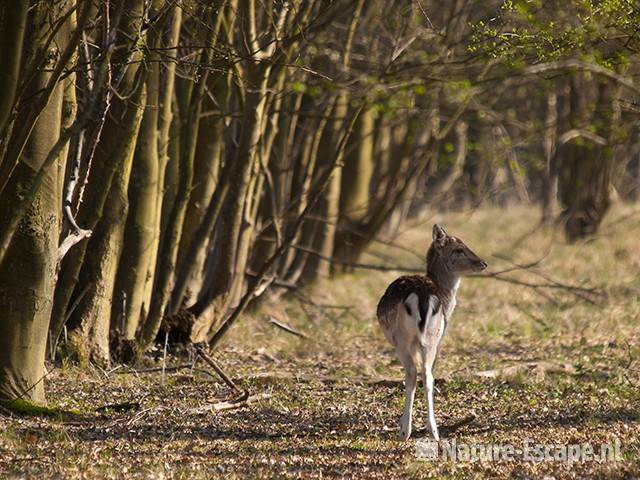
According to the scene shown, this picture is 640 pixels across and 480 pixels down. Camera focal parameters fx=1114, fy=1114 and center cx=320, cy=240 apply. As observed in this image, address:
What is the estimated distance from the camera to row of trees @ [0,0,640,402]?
9289mm

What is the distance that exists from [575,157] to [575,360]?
15.8 m

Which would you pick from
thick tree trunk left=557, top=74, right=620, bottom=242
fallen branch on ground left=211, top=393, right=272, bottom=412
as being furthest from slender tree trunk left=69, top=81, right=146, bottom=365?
thick tree trunk left=557, top=74, right=620, bottom=242

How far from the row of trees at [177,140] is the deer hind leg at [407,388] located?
2.57 metres

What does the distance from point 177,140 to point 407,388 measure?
5.79 m

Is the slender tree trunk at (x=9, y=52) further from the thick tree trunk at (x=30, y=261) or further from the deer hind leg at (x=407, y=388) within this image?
the deer hind leg at (x=407, y=388)

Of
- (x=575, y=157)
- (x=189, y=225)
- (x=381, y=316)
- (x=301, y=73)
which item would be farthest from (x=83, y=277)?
(x=575, y=157)

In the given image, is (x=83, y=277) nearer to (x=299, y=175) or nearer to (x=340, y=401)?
(x=340, y=401)

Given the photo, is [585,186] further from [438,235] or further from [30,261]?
[30,261]

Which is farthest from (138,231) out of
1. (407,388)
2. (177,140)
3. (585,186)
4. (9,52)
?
(585,186)

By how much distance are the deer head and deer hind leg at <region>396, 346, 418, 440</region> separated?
1.49 meters

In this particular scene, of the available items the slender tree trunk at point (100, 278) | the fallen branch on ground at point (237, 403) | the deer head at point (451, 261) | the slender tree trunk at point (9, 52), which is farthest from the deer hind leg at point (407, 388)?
the slender tree trunk at point (100, 278)

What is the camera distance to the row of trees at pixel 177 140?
929 cm

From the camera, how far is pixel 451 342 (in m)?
15.3

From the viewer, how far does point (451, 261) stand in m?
10.8
